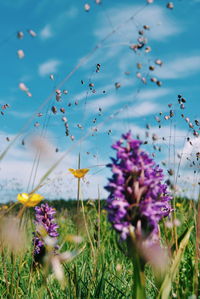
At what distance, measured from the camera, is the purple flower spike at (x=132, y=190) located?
4.79ft

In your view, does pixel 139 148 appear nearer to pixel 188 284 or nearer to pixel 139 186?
pixel 139 186

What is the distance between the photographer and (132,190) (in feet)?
4.88

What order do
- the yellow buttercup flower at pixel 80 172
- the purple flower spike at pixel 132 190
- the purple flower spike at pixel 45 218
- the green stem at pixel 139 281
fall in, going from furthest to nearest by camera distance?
the purple flower spike at pixel 45 218 < the yellow buttercup flower at pixel 80 172 < the green stem at pixel 139 281 < the purple flower spike at pixel 132 190

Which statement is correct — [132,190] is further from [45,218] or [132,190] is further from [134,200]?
[45,218]

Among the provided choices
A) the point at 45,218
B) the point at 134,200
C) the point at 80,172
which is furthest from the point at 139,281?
the point at 45,218

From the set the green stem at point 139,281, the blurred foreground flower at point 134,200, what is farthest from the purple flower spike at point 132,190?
the green stem at point 139,281

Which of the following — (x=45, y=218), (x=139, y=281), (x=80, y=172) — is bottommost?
(x=139, y=281)

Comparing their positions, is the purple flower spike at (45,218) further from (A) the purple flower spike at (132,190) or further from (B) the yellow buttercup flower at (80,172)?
(A) the purple flower spike at (132,190)

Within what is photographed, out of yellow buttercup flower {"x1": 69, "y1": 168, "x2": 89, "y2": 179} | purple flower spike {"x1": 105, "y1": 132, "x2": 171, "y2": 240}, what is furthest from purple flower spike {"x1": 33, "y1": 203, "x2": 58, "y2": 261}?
purple flower spike {"x1": 105, "y1": 132, "x2": 171, "y2": 240}

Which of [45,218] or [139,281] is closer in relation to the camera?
[139,281]

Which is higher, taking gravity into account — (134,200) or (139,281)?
(134,200)

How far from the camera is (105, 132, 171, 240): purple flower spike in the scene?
4.79ft

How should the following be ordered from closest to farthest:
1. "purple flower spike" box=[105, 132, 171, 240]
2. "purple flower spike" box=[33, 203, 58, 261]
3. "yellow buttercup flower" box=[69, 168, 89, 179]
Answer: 1. "purple flower spike" box=[105, 132, 171, 240]
2. "yellow buttercup flower" box=[69, 168, 89, 179]
3. "purple flower spike" box=[33, 203, 58, 261]

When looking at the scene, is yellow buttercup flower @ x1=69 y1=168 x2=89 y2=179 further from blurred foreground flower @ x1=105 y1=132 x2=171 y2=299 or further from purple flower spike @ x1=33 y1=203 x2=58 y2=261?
blurred foreground flower @ x1=105 y1=132 x2=171 y2=299
